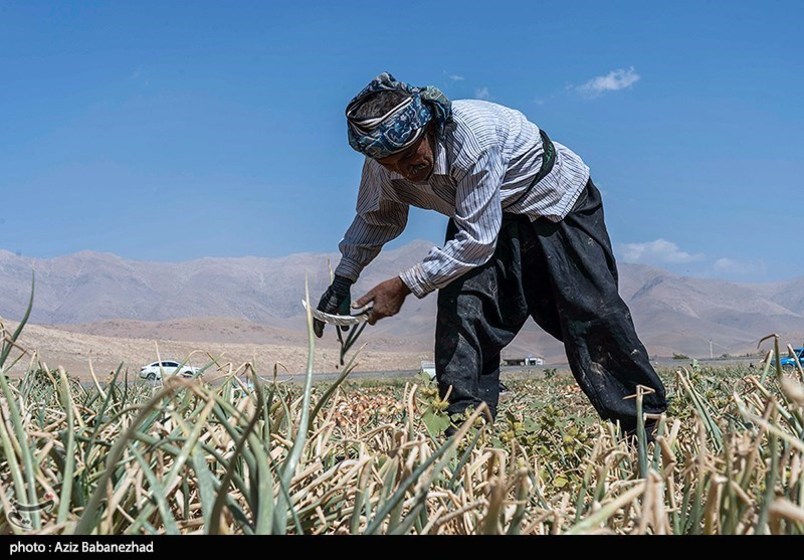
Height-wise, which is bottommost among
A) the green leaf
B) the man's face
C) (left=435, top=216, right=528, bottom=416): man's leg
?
the green leaf

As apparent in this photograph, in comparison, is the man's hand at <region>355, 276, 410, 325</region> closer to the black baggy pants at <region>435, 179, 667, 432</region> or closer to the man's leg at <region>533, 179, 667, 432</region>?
the black baggy pants at <region>435, 179, 667, 432</region>

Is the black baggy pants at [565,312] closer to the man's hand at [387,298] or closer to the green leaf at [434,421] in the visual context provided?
the man's hand at [387,298]

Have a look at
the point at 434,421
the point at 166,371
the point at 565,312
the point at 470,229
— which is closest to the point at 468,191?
the point at 470,229

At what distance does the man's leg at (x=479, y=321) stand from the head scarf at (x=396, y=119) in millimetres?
615

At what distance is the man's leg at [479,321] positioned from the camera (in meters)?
3.52

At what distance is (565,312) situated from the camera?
3684mm

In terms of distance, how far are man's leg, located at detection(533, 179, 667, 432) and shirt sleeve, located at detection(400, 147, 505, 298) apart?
40 centimetres

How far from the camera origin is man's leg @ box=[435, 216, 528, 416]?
3.52 meters

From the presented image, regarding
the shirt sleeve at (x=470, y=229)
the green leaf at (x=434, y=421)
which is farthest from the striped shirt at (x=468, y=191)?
the green leaf at (x=434, y=421)

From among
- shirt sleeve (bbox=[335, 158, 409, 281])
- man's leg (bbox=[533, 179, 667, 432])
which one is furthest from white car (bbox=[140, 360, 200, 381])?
man's leg (bbox=[533, 179, 667, 432])

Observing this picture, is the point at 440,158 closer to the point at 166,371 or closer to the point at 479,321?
the point at 479,321

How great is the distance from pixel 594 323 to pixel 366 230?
39.7 inches

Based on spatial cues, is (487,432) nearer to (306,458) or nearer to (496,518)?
(306,458)
